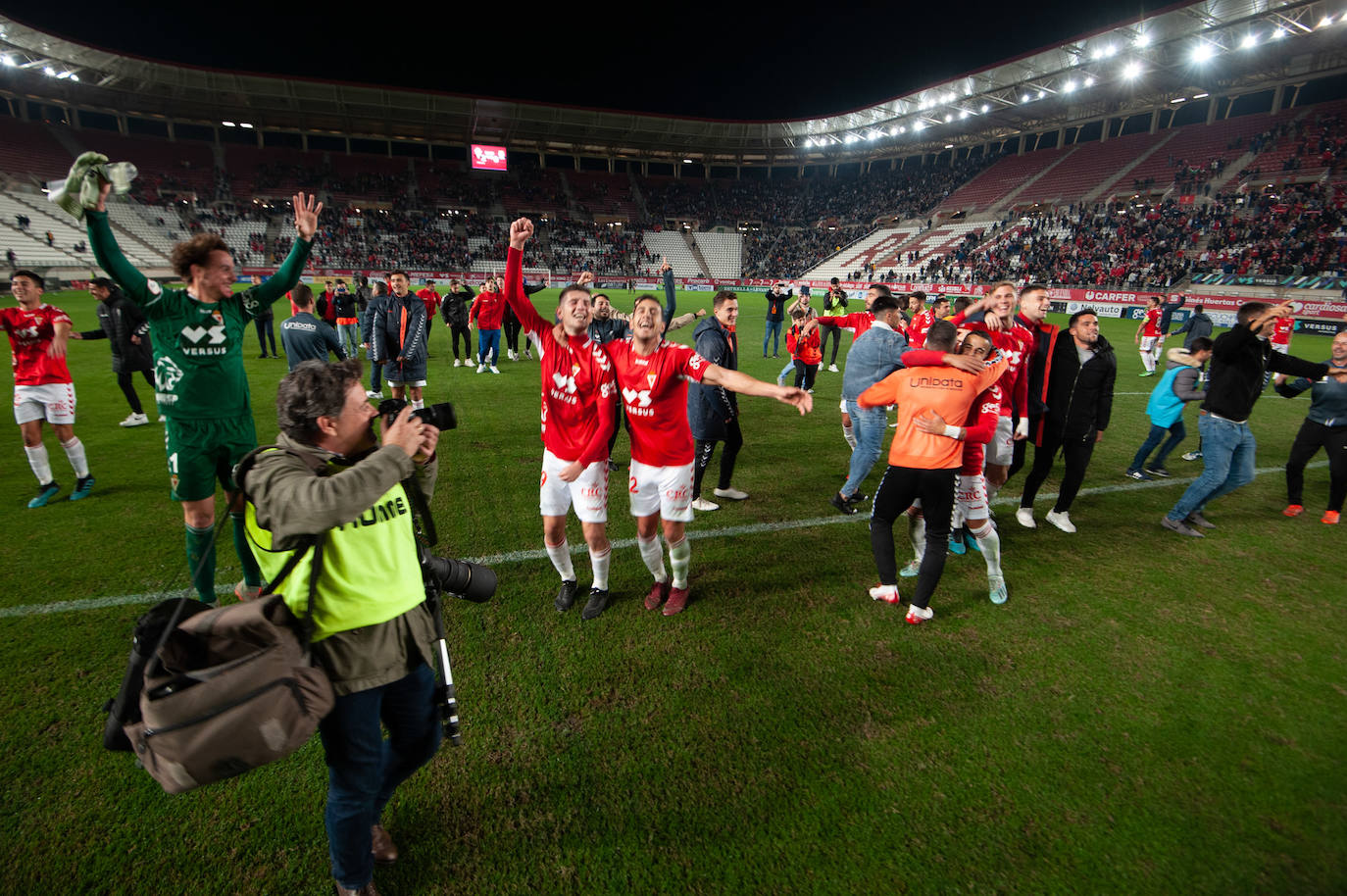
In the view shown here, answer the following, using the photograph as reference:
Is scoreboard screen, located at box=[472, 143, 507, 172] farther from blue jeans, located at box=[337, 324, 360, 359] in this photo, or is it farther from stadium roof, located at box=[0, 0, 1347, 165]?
blue jeans, located at box=[337, 324, 360, 359]

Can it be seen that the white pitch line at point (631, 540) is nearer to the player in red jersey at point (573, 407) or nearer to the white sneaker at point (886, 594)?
the player in red jersey at point (573, 407)

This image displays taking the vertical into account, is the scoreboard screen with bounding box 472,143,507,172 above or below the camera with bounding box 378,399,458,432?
above

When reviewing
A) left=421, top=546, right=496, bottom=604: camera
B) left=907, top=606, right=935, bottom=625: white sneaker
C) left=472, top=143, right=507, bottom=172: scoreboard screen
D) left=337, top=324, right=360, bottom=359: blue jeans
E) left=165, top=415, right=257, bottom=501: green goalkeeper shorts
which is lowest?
left=907, top=606, right=935, bottom=625: white sneaker

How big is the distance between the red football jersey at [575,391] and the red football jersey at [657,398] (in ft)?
0.46

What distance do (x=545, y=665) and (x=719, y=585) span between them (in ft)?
5.48

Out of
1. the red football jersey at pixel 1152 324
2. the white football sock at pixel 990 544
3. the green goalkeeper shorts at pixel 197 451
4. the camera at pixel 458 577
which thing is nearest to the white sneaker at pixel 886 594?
the white football sock at pixel 990 544

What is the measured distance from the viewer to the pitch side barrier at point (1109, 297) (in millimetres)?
22234

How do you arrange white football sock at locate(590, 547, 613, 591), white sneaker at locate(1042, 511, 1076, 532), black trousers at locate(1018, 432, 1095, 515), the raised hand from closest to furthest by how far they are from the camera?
the raised hand
white football sock at locate(590, 547, 613, 591)
black trousers at locate(1018, 432, 1095, 515)
white sneaker at locate(1042, 511, 1076, 532)

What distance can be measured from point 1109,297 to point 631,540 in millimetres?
33140

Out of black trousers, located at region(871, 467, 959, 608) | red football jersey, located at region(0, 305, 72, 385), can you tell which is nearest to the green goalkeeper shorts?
red football jersey, located at region(0, 305, 72, 385)

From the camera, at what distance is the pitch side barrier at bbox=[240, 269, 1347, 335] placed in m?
22.2

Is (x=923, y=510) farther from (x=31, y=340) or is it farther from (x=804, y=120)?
(x=804, y=120)

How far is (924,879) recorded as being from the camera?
2527 millimetres

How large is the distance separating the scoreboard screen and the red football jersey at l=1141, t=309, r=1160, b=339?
173ft
